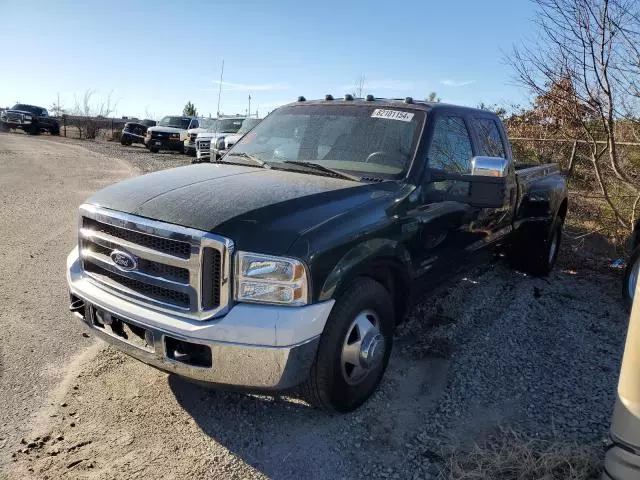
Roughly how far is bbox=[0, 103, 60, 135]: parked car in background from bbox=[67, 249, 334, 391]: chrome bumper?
36.8m

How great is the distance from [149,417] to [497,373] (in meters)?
2.41

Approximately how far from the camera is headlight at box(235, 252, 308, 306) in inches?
98.5

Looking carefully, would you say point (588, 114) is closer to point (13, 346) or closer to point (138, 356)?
point (138, 356)

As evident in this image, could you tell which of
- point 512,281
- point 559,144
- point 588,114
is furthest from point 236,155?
point 559,144

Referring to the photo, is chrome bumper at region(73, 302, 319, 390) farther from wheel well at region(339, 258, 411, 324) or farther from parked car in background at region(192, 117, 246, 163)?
parked car in background at region(192, 117, 246, 163)

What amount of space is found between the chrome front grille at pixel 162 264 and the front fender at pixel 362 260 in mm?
542

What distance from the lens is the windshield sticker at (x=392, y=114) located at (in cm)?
385

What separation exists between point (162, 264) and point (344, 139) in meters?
1.80

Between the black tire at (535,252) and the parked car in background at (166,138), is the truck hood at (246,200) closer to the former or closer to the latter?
the black tire at (535,252)

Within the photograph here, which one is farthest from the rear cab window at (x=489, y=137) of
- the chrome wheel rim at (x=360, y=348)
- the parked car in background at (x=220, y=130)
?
the parked car in background at (x=220, y=130)

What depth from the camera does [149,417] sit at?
3.05m

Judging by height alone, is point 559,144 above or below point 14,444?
above

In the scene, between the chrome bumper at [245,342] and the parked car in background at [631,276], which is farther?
the parked car in background at [631,276]

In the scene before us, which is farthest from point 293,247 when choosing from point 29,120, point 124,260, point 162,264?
point 29,120
